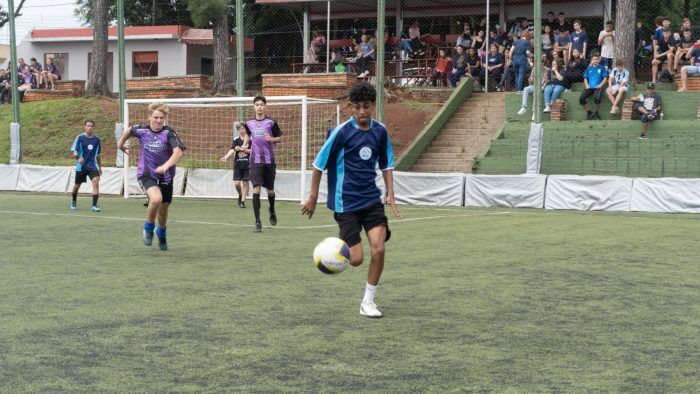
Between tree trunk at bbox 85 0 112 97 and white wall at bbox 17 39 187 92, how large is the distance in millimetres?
9310

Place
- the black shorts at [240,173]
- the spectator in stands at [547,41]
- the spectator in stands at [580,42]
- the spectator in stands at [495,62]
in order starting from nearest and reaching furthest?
1. the black shorts at [240,173]
2. the spectator in stands at [580,42]
3. the spectator in stands at [547,41]
4. the spectator in stands at [495,62]

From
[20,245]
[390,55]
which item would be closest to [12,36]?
[390,55]

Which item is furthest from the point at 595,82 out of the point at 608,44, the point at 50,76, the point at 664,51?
the point at 50,76

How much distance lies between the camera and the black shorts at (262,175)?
1538 cm

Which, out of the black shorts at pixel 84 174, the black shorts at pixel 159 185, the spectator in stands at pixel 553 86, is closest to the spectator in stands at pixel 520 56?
the spectator in stands at pixel 553 86

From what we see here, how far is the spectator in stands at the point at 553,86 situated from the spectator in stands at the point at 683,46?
9.88ft

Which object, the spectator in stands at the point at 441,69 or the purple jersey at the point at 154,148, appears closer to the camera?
the purple jersey at the point at 154,148

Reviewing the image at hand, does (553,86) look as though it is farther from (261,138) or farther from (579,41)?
(261,138)

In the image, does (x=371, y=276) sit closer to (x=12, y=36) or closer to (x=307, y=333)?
(x=307, y=333)

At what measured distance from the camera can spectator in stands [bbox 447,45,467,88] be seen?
97.1 feet

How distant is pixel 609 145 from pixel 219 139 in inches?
432

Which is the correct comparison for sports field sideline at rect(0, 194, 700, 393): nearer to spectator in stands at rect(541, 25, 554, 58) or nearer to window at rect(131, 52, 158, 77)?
spectator in stands at rect(541, 25, 554, 58)

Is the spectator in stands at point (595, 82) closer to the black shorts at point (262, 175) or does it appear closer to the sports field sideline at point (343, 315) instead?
the sports field sideline at point (343, 315)

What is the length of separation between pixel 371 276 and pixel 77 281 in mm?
3182
